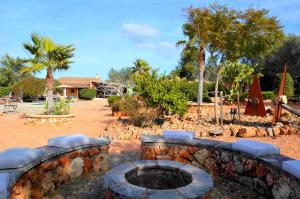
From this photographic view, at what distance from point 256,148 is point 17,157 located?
148 inches

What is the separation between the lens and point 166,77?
36.4 feet

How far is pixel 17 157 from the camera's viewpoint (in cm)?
364

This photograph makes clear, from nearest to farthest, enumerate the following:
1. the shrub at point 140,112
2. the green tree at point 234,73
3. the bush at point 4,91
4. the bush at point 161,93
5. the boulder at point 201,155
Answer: the boulder at point 201,155
the bush at point 161,93
the shrub at point 140,112
the green tree at point 234,73
the bush at point 4,91

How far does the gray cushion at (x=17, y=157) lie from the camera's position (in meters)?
3.48

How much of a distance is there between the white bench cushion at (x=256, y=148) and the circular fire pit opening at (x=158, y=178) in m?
1.33

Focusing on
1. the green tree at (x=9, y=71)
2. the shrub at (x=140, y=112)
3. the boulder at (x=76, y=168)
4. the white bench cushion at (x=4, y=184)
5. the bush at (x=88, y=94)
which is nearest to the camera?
the white bench cushion at (x=4, y=184)

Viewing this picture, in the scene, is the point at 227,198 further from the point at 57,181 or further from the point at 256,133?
the point at 256,133

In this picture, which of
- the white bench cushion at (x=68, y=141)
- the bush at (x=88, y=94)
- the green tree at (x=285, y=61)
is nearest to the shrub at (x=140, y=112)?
the white bench cushion at (x=68, y=141)

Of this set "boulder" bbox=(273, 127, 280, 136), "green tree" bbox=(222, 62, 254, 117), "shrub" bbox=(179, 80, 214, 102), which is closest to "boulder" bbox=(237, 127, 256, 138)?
"boulder" bbox=(273, 127, 280, 136)

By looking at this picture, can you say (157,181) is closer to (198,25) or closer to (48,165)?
(48,165)

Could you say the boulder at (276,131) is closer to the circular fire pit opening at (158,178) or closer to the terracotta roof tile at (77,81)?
the circular fire pit opening at (158,178)

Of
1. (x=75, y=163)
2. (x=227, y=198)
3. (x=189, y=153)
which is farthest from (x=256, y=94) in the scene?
(x=75, y=163)

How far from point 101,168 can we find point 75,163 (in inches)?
28.6

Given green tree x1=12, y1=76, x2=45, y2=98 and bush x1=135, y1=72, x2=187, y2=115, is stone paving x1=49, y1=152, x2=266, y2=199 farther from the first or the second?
green tree x1=12, y1=76, x2=45, y2=98
